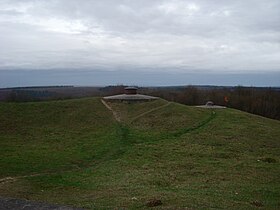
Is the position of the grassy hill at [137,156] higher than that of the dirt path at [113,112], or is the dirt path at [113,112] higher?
the dirt path at [113,112]

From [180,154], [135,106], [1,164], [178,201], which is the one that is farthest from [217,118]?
[178,201]

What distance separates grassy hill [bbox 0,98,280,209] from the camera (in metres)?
12.3

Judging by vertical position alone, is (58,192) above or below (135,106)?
below

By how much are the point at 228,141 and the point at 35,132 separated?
12198mm

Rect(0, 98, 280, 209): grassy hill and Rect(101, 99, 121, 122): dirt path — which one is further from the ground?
Rect(101, 99, 121, 122): dirt path

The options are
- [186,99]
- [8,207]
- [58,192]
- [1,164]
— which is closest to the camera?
[8,207]

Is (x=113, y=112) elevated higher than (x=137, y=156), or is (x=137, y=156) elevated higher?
(x=113, y=112)

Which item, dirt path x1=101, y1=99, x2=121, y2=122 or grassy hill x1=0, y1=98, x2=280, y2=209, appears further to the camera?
dirt path x1=101, y1=99, x2=121, y2=122

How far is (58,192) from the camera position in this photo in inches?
518

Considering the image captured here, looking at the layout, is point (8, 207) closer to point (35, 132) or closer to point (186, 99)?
point (35, 132)

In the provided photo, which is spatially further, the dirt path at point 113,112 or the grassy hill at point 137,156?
the dirt path at point 113,112

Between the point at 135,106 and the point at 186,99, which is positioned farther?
the point at 186,99

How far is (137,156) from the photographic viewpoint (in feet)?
62.6

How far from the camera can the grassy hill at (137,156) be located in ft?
40.3
